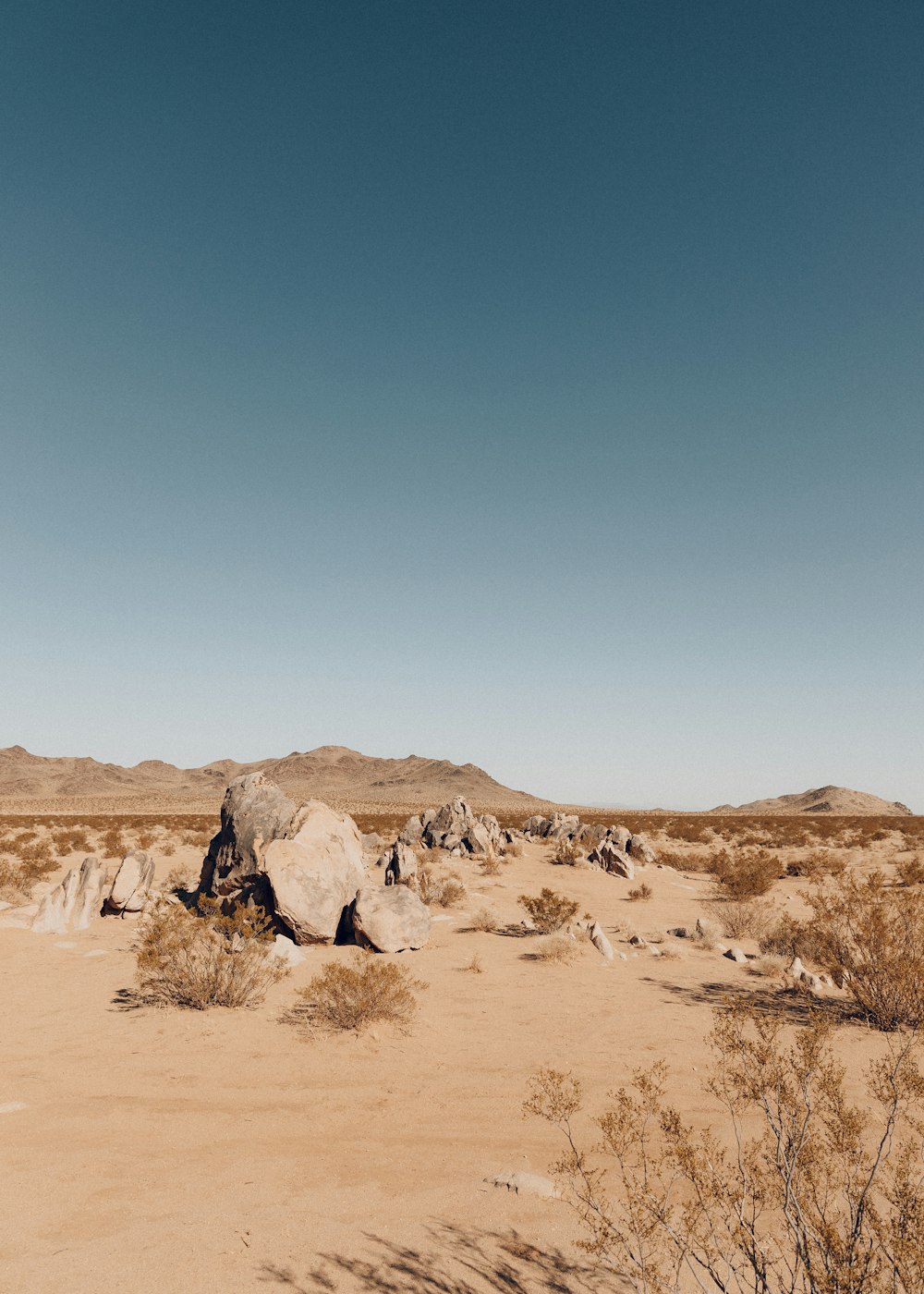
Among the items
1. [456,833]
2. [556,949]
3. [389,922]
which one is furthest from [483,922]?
[456,833]

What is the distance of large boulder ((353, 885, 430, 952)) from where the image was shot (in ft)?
39.3

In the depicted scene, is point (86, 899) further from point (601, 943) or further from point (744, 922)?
point (744, 922)

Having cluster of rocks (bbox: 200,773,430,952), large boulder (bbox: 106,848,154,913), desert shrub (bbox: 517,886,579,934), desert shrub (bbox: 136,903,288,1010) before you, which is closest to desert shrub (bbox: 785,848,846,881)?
desert shrub (bbox: 517,886,579,934)

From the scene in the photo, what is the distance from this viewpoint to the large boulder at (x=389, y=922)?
39.3 ft

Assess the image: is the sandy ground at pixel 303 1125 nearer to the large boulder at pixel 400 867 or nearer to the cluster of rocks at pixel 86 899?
the cluster of rocks at pixel 86 899

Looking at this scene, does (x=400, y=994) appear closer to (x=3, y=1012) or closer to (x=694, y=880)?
(x=3, y=1012)

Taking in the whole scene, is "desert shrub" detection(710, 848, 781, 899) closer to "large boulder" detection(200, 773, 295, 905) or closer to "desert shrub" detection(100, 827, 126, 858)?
"large boulder" detection(200, 773, 295, 905)

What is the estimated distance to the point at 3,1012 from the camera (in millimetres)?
9023

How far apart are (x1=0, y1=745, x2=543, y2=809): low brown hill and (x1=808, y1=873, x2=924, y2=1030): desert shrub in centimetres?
9919

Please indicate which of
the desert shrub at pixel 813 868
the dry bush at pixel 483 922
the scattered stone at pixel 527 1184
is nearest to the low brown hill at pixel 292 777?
the desert shrub at pixel 813 868

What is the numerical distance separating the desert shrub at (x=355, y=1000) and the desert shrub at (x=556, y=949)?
394cm

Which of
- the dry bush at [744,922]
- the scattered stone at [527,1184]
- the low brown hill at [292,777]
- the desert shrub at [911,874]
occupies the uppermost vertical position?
the desert shrub at [911,874]

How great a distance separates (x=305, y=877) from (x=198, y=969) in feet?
10.3

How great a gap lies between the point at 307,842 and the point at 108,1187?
8.27 m
